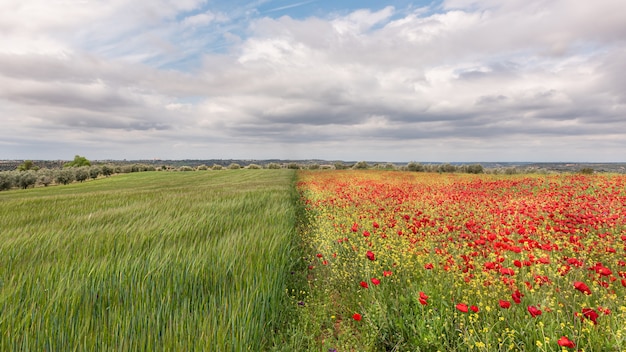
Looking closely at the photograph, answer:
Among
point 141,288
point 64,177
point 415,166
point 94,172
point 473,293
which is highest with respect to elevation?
point 415,166

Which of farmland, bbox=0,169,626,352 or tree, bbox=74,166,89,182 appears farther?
tree, bbox=74,166,89,182

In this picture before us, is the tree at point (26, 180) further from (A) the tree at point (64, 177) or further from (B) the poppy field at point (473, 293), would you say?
(B) the poppy field at point (473, 293)

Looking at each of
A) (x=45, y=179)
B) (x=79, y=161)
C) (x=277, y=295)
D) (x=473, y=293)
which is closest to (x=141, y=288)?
(x=277, y=295)

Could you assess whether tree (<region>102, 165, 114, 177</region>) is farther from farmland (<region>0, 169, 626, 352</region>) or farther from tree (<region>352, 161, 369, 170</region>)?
farmland (<region>0, 169, 626, 352</region>)

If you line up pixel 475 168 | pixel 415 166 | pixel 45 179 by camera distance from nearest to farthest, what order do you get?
pixel 475 168
pixel 415 166
pixel 45 179

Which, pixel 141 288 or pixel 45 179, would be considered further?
pixel 45 179

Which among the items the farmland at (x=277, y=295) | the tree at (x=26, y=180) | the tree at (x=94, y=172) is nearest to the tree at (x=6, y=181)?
the tree at (x=26, y=180)

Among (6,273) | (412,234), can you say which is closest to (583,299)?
(412,234)

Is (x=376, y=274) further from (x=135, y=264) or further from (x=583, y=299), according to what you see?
(x=135, y=264)

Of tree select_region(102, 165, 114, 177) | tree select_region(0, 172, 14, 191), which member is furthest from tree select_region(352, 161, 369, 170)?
tree select_region(0, 172, 14, 191)

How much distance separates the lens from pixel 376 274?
4.24 m

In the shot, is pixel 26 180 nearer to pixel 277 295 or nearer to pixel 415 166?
pixel 277 295

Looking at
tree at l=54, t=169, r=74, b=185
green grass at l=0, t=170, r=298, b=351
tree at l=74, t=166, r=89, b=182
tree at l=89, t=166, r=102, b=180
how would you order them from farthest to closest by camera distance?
tree at l=89, t=166, r=102, b=180
tree at l=74, t=166, r=89, b=182
tree at l=54, t=169, r=74, b=185
green grass at l=0, t=170, r=298, b=351

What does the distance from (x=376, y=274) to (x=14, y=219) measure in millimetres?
9403
